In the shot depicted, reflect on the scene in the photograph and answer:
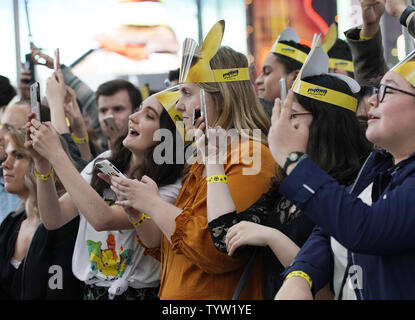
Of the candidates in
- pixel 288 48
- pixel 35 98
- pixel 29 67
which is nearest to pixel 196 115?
pixel 35 98

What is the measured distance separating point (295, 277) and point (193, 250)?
0.57 meters

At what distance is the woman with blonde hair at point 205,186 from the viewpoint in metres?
2.39

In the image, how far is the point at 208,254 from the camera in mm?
2355

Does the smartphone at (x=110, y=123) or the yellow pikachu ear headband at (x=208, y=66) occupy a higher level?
the yellow pikachu ear headband at (x=208, y=66)

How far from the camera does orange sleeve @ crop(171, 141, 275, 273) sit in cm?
236

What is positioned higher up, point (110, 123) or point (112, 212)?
point (110, 123)

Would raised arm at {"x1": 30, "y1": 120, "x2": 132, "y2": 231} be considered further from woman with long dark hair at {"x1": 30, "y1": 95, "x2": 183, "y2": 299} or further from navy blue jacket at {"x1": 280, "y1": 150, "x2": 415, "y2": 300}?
navy blue jacket at {"x1": 280, "y1": 150, "x2": 415, "y2": 300}

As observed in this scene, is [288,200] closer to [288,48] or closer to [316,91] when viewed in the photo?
[316,91]

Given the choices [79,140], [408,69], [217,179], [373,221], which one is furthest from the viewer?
[79,140]

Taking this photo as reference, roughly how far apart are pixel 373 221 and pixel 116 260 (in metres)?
1.69

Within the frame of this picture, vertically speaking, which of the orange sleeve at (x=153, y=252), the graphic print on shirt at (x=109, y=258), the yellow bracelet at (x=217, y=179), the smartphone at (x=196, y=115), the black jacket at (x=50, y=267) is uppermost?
the smartphone at (x=196, y=115)

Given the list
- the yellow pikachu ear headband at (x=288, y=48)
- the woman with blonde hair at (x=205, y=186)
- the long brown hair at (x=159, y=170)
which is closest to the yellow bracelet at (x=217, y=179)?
the woman with blonde hair at (x=205, y=186)

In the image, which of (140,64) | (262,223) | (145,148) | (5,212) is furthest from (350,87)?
(140,64)

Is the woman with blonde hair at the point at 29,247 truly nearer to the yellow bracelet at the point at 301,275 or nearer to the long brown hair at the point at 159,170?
the long brown hair at the point at 159,170
